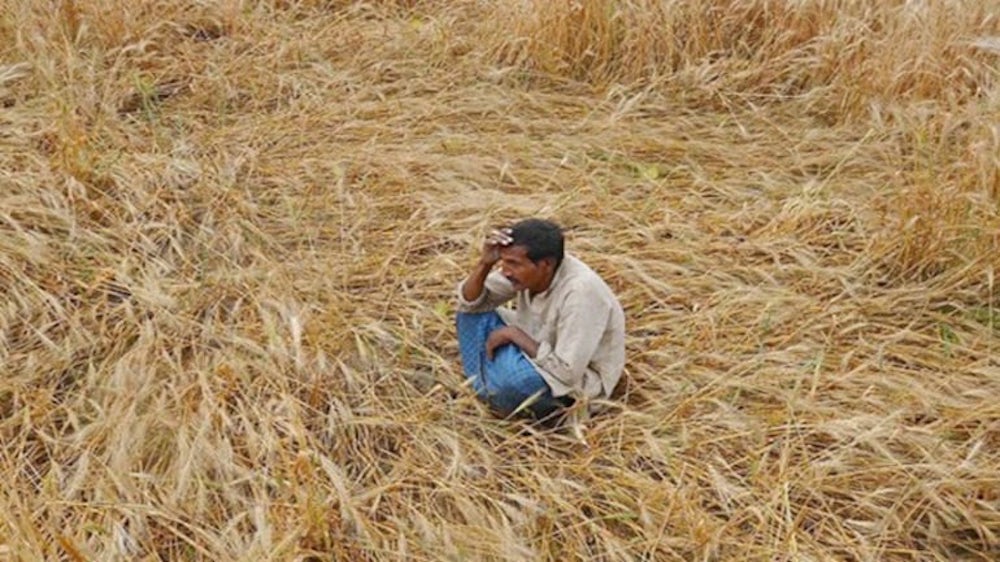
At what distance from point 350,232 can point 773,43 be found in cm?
164

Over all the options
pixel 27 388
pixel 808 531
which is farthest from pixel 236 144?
pixel 808 531

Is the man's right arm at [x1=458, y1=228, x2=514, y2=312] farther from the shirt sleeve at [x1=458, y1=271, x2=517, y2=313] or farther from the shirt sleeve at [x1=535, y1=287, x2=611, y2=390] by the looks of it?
the shirt sleeve at [x1=535, y1=287, x2=611, y2=390]

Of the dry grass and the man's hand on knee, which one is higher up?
the man's hand on knee

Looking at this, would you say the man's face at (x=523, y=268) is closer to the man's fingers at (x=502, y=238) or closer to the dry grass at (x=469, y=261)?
the man's fingers at (x=502, y=238)

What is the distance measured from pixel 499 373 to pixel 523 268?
0.22m

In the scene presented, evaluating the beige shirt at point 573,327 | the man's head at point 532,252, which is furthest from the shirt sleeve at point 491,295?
the man's head at point 532,252

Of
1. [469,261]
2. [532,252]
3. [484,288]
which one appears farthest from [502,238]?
[469,261]

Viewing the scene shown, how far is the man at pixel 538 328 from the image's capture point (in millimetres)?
2125

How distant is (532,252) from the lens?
2115 mm

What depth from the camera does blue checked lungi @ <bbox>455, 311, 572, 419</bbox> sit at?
2.16 m

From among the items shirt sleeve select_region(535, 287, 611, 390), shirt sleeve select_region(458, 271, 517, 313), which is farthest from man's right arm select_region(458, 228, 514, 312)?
shirt sleeve select_region(535, 287, 611, 390)

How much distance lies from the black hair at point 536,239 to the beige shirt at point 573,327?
0.08 meters

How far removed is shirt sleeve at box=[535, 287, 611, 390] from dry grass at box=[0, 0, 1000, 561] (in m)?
0.13

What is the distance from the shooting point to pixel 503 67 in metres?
3.76
